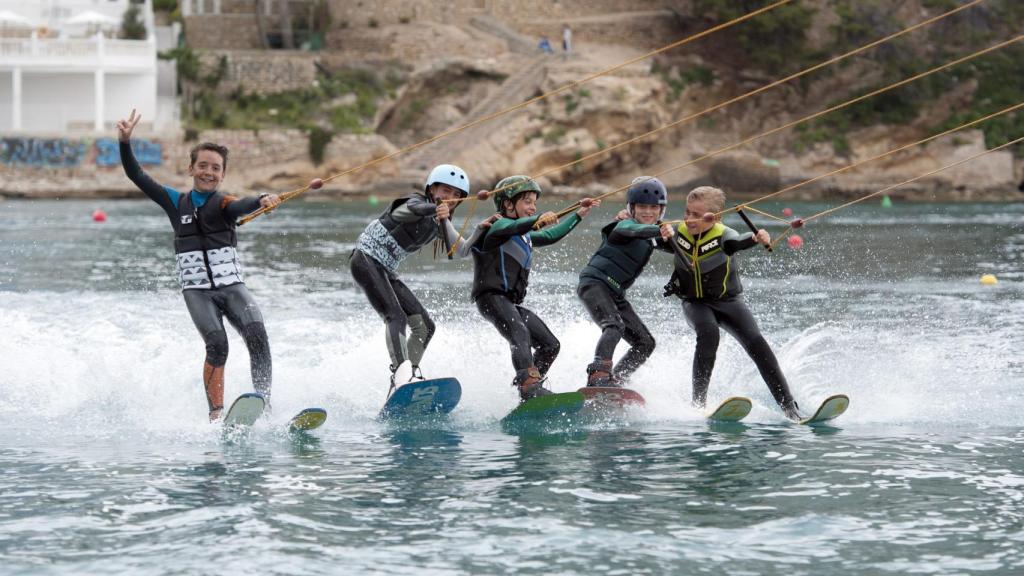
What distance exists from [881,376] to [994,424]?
1982mm

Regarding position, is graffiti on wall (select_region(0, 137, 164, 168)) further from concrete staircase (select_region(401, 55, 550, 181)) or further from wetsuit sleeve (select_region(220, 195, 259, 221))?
wetsuit sleeve (select_region(220, 195, 259, 221))

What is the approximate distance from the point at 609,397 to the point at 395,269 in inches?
70.8

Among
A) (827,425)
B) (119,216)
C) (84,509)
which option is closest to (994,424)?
(827,425)

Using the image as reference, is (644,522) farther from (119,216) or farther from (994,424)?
(119,216)

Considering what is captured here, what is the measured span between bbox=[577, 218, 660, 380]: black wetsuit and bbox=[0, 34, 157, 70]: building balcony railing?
44.6m

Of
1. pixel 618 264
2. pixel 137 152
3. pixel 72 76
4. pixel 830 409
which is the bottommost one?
pixel 830 409

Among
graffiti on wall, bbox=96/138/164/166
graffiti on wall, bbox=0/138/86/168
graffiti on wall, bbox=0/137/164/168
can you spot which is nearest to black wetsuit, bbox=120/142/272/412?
graffiti on wall, bbox=0/137/164/168

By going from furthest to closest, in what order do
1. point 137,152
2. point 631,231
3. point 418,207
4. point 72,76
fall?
point 72,76
point 137,152
point 631,231
point 418,207

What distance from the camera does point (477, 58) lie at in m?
55.6

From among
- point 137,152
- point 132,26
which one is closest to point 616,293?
point 137,152

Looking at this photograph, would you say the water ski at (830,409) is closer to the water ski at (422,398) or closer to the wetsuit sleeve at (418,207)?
the water ski at (422,398)

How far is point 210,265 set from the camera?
9492 mm

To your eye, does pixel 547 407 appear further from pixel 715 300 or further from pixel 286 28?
pixel 286 28

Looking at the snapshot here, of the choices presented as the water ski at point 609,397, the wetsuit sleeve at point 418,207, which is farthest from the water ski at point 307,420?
the water ski at point 609,397
